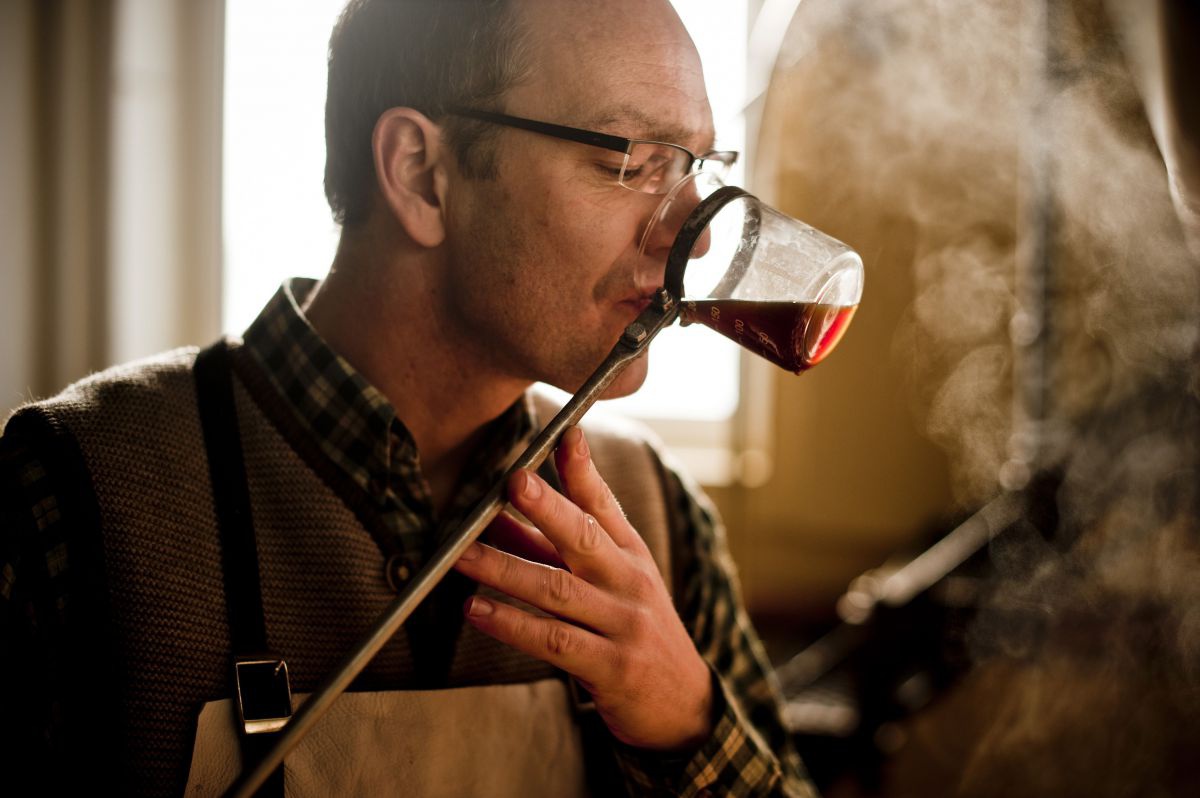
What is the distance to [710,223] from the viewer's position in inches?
43.6

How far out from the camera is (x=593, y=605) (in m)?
0.97

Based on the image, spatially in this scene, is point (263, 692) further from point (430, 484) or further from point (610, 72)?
point (610, 72)

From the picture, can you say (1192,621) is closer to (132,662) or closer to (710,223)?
(710,223)

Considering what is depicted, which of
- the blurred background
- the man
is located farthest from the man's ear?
the blurred background

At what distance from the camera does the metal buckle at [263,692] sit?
104 cm

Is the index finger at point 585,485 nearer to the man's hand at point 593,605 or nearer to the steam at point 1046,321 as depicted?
the man's hand at point 593,605

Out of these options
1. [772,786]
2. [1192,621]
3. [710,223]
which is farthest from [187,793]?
[1192,621]

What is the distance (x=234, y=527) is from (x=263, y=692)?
0.66 ft

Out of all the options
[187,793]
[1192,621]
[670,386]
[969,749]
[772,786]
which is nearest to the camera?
[187,793]

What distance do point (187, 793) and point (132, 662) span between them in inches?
6.1

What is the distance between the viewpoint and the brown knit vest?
3.43 feet

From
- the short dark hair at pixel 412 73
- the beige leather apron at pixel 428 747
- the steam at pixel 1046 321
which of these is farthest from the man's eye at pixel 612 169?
the steam at pixel 1046 321

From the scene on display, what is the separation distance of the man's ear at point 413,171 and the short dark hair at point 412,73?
2cm

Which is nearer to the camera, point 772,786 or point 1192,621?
point 772,786
